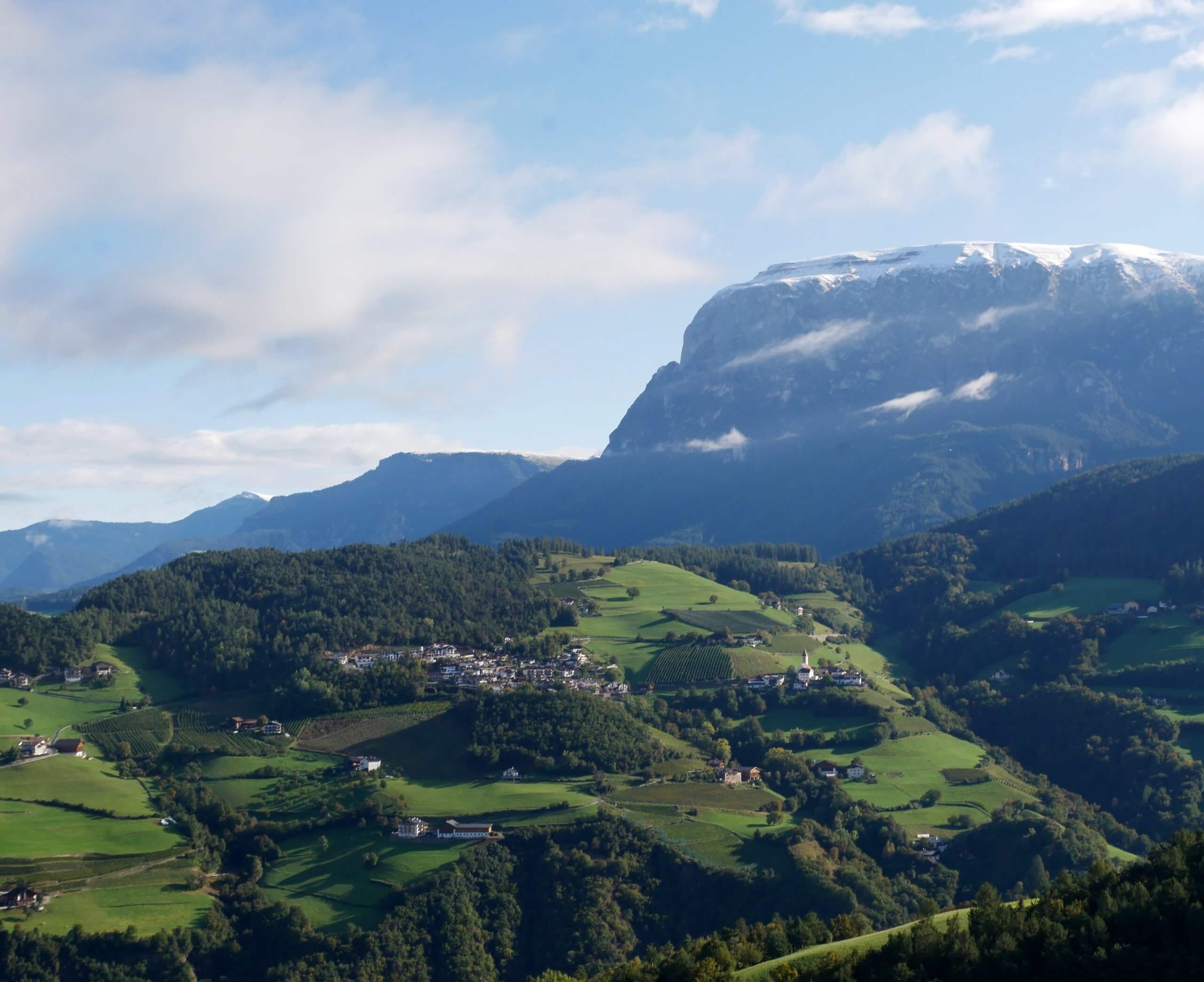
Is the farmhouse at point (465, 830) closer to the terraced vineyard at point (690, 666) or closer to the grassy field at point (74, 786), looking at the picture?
the grassy field at point (74, 786)

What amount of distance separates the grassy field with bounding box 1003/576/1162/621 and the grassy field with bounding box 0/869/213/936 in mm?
110348

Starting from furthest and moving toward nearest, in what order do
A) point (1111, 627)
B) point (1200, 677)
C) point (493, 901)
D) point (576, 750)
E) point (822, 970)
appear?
point (1111, 627)
point (1200, 677)
point (576, 750)
point (493, 901)
point (822, 970)

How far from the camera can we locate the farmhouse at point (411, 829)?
105125 millimetres

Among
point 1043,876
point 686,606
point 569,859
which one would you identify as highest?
point 686,606

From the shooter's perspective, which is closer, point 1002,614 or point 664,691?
point 664,691

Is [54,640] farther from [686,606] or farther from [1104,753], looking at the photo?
[1104,753]

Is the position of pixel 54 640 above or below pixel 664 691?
above

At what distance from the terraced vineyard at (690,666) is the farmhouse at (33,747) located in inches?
2474

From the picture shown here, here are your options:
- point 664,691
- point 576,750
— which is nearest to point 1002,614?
point 664,691

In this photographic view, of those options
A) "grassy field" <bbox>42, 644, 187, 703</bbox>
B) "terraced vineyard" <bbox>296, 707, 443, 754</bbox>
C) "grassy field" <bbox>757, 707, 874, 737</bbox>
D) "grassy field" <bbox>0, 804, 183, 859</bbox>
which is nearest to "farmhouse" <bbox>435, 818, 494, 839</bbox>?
"grassy field" <bbox>0, 804, 183, 859</bbox>

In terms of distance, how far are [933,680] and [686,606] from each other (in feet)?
114

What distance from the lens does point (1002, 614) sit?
17050 centimetres

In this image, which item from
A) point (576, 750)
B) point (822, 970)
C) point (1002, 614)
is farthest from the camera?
point (1002, 614)

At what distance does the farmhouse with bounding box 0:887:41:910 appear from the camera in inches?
3602
